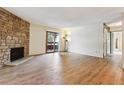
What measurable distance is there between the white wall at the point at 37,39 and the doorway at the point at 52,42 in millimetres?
495

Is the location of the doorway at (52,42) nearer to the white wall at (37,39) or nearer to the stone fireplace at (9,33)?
the white wall at (37,39)

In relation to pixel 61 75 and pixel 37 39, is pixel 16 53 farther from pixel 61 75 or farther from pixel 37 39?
pixel 61 75

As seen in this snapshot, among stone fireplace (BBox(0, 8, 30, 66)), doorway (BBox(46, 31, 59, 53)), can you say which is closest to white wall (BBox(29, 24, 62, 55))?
doorway (BBox(46, 31, 59, 53))

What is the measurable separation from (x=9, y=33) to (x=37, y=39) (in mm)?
3740

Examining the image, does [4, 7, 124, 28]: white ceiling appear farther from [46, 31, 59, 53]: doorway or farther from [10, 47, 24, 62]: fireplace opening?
[46, 31, 59, 53]: doorway

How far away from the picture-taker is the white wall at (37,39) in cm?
909

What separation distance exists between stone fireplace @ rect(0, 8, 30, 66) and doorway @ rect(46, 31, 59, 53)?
328 cm

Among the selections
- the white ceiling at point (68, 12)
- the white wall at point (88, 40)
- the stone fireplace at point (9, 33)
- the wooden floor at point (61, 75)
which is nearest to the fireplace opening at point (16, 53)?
the stone fireplace at point (9, 33)

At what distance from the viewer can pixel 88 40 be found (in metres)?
9.91
